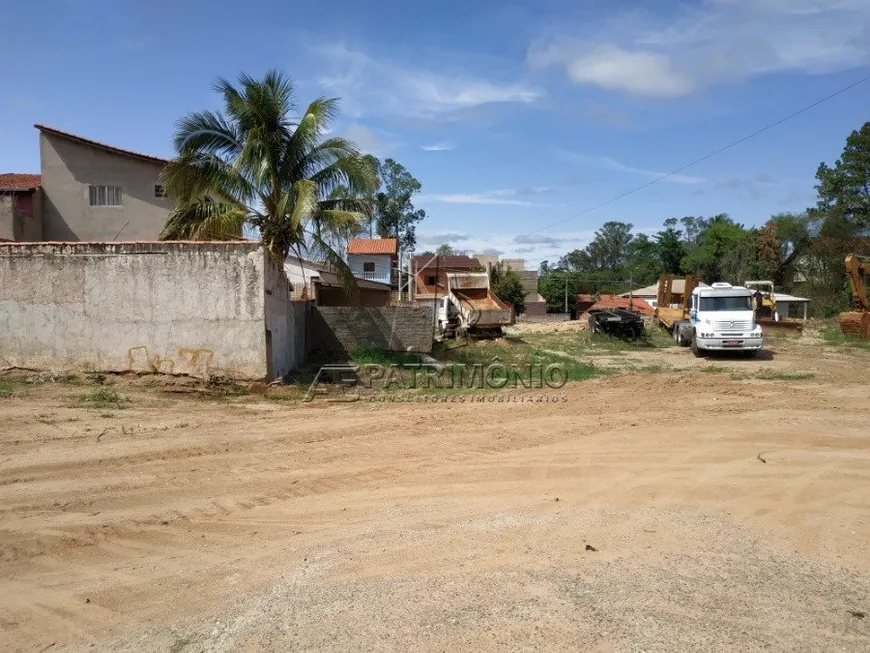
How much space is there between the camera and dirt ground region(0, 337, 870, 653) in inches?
169

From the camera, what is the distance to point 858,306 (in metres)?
27.5

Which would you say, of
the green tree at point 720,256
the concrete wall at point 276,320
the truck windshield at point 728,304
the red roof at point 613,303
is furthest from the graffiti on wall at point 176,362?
the green tree at point 720,256

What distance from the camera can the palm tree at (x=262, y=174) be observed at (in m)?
15.9

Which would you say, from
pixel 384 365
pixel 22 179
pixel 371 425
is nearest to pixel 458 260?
pixel 22 179

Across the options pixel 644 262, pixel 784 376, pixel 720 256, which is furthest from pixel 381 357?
pixel 644 262

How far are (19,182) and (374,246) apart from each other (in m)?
31.0

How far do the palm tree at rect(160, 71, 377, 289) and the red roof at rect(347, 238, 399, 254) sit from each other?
115 feet

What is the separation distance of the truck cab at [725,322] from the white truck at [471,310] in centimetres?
705

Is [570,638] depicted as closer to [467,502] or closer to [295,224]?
[467,502]

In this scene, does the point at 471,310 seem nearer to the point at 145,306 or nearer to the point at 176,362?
the point at 176,362

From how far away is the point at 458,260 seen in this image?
65.2 meters

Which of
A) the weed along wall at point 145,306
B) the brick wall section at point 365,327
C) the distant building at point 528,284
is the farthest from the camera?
the distant building at point 528,284

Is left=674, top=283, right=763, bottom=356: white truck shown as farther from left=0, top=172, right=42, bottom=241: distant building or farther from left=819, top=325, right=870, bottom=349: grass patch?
left=0, top=172, right=42, bottom=241: distant building

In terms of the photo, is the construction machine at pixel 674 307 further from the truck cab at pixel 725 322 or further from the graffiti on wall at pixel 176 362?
the graffiti on wall at pixel 176 362
